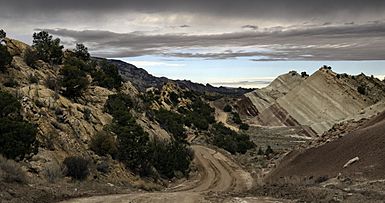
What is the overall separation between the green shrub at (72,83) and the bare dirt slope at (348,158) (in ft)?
58.0

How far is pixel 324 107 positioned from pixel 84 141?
50.2m

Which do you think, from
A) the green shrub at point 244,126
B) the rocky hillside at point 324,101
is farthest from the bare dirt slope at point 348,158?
the green shrub at point 244,126

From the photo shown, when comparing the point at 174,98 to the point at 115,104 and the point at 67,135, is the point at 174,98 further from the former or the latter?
the point at 67,135

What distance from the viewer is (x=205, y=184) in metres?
33.8

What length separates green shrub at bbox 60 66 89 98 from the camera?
120ft

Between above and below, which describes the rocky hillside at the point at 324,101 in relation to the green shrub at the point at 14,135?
above

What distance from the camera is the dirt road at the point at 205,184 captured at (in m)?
15.6

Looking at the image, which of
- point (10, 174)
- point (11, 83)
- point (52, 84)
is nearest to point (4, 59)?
point (11, 83)

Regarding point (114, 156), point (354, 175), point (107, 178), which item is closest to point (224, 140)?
point (114, 156)

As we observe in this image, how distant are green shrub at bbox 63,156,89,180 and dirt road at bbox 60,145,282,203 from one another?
5472 mm

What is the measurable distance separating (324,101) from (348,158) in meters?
49.6

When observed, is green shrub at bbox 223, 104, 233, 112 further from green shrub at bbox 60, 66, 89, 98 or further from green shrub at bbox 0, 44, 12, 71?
green shrub at bbox 0, 44, 12, 71

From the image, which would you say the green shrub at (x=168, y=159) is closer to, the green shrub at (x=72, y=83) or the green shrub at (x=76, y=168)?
the green shrub at (x=72, y=83)

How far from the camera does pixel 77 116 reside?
32156 millimetres
